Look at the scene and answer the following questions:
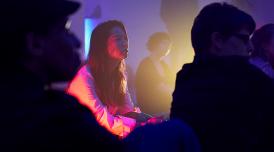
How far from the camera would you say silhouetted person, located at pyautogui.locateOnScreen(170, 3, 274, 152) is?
1531 millimetres

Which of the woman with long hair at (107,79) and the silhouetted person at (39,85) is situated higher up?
the silhouetted person at (39,85)

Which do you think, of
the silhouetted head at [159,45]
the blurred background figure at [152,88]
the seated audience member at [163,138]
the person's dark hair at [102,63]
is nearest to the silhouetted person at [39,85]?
the seated audience member at [163,138]

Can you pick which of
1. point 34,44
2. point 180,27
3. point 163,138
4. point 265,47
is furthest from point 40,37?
point 180,27

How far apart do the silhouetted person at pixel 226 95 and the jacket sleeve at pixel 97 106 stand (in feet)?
4.21

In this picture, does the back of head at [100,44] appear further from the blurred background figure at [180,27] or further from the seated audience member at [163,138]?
the blurred background figure at [180,27]

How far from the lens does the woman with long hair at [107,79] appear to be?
3.00 metres

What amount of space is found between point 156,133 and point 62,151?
312 mm

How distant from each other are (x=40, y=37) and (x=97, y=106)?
199cm

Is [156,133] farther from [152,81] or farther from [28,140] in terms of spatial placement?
[152,81]

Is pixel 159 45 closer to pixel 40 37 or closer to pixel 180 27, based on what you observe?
pixel 180 27

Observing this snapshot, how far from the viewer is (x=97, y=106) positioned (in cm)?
297

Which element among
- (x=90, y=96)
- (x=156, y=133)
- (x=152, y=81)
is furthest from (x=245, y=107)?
(x=152, y=81)

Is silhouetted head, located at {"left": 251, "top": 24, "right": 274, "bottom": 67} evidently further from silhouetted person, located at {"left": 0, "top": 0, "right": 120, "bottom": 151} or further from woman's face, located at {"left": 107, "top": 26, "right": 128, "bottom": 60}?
silhouetted person, located at {"left": 0, "top": 0, "right": 120, "bottom": 151}

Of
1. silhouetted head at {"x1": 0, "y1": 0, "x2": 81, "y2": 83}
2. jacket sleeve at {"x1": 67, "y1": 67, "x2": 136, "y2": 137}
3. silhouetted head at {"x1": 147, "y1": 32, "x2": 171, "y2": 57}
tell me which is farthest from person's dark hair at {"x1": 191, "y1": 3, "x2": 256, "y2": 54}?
silhouetted head at {"x1": 147, "y1": 32, "x2": 171, "y2": 57}
